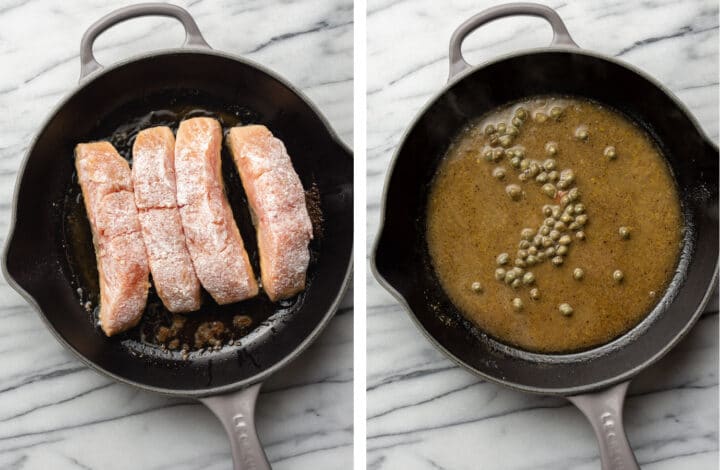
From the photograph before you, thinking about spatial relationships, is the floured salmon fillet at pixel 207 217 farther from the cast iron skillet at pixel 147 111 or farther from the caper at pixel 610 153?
the caper at pixel 610 153

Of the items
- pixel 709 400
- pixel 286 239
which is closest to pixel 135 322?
pixel 286 239

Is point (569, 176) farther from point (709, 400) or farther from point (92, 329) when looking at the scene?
point (92, 329)

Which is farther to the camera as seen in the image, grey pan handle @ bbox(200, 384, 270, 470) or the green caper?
the green caper

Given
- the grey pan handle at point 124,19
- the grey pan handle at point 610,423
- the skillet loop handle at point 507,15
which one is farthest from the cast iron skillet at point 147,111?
the grey pan handle at point 610,423

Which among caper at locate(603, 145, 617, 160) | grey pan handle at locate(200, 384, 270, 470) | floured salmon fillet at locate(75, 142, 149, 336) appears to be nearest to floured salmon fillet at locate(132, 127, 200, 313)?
floured salmon fillet at locate(75, 142, 149, 336)

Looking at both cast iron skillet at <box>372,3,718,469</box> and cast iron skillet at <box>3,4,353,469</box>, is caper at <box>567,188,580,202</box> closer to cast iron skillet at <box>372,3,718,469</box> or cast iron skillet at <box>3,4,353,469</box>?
cast iron skillet at <box>372,3,718,469</box>
